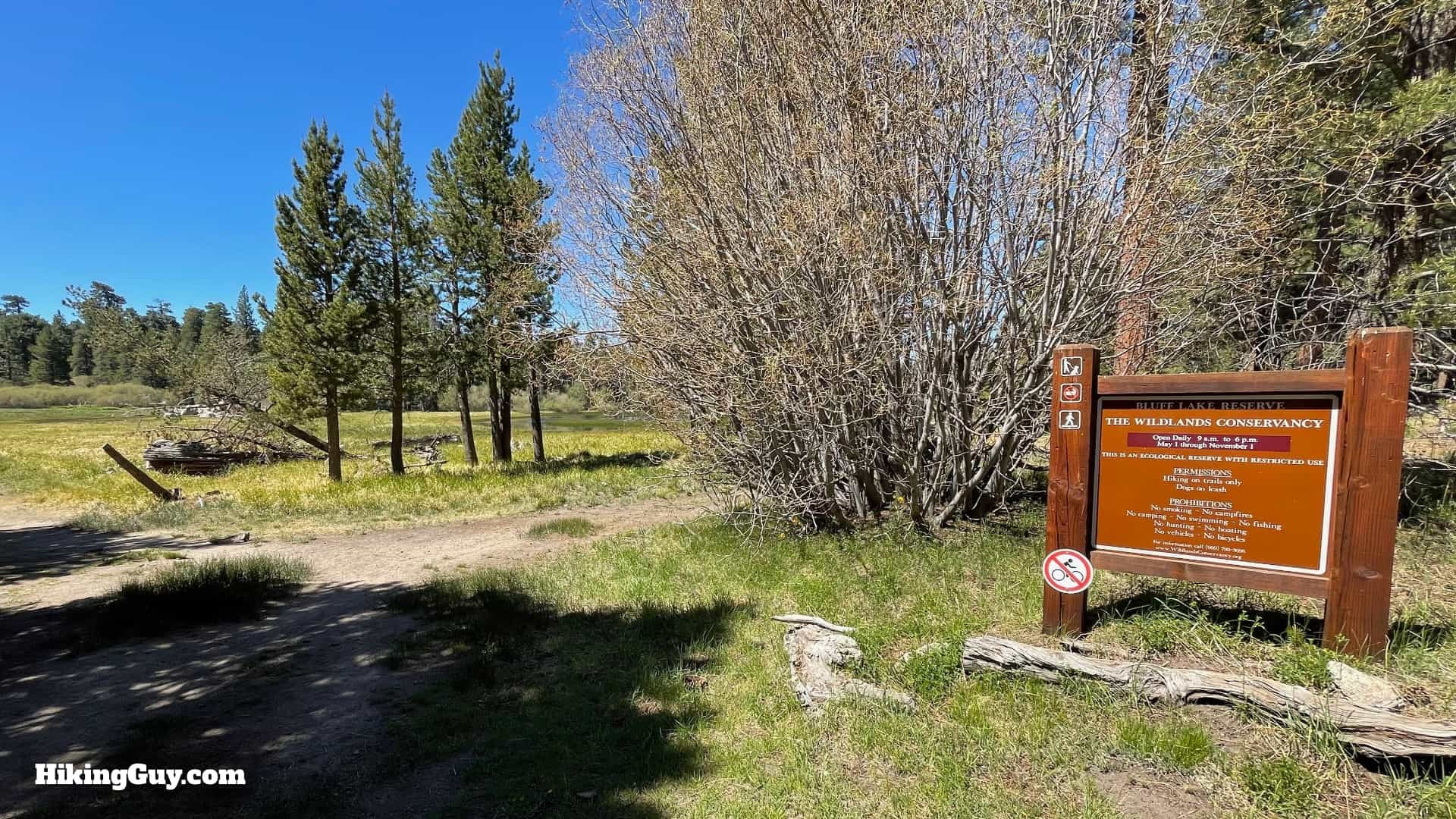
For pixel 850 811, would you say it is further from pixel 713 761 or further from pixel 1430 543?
pixel 1430 543

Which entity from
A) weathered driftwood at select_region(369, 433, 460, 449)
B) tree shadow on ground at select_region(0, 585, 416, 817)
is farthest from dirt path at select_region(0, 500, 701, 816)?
weathered driftwood at select_region(369, 433, 460, 449)

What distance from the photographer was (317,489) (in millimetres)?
17453

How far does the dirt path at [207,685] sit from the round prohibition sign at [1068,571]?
5033 mm

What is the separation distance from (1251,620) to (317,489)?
2064cm

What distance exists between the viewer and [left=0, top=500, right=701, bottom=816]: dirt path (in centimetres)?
416

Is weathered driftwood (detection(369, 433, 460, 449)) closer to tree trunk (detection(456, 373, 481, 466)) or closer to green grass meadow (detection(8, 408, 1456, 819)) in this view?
tree trunk (detection(456, 373, 481, 466))

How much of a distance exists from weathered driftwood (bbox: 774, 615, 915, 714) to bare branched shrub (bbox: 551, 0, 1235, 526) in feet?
10.0

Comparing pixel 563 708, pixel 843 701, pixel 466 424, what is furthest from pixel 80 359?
pixel 843 701

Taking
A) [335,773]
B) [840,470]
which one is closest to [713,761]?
[335,773]

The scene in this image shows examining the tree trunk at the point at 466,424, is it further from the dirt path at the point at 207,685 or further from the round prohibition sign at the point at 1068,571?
the round prohibition sign at the point at 1068,571

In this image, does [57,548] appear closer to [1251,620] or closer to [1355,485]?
[1251,620]

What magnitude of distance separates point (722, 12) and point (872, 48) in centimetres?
235

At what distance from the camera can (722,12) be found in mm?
7988

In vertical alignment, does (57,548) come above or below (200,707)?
below
